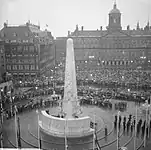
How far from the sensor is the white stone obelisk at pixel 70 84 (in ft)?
58.9

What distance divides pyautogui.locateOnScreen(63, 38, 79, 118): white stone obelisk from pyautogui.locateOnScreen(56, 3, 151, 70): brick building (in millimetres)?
45944

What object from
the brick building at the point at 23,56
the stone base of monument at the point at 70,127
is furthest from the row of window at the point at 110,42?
the stone base of monument at the point at 70,127

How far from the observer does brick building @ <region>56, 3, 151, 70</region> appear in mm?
65812

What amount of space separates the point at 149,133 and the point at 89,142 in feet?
17.5

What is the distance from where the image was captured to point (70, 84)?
18.2 metres

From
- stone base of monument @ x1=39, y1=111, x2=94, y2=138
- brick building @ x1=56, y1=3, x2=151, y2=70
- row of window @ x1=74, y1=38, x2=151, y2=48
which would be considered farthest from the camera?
Result: row of window @ x1=74, y1=38, x2=151, y2=48

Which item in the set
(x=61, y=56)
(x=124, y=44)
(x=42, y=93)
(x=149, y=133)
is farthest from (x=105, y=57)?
(x=149, y=133)

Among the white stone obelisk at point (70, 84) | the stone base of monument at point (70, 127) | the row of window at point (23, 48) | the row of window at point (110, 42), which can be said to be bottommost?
the stone base of monument at point (70, 127)

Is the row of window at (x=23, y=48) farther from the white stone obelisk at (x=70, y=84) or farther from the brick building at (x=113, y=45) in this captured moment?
the white stone obelisk at (x=70, y=84)

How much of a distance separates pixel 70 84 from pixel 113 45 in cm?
5260

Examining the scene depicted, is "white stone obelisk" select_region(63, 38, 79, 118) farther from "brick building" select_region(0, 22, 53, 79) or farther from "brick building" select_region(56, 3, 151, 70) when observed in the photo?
"brick building" select_region(56, 3, 151, 70)

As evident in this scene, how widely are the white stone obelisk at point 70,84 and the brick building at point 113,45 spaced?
45.9 meters

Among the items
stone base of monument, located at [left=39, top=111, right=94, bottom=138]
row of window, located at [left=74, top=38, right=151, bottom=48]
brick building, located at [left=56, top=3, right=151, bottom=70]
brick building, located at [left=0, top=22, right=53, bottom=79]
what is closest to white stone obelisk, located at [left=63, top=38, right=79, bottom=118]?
A: stone base of monument, located at [left=39, top=111, right=94, bottom=138]

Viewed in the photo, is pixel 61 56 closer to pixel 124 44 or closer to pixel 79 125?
pixel 124 44
